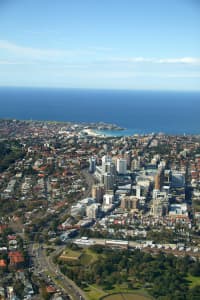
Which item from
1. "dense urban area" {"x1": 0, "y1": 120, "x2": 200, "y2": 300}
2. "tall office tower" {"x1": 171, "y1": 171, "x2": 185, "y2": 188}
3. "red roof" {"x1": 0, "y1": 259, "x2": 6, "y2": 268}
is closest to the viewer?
"dense urban area" {"x1": 0, "y1": 120, "x2": 200, "y2": 300}

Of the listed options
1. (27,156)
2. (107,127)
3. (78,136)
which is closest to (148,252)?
(27,156)

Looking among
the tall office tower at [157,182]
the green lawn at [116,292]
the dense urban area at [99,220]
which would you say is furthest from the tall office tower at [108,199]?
the green lawn at [116,292]

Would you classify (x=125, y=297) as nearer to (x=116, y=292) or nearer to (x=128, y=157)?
(x=116, y=292)

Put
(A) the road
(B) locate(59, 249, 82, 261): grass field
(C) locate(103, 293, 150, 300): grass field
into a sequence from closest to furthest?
(C) locate(103, 293, 150, 300): grass field, (A) the road, (B) locate(59, 249, 82, 261): grass field

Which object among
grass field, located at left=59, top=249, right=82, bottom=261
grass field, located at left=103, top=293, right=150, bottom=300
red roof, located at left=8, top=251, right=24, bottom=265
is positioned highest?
red roof, located at left=8, top=251, right=24, bottom=265

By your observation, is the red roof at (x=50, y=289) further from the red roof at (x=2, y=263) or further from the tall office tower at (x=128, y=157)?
the tall office tower at (x=128, y=157)

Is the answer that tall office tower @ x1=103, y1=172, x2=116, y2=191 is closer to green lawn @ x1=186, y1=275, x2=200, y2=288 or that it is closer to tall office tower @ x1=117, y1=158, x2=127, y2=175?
tall office tower @ x1=117, y1=158, x2=127, y2=175

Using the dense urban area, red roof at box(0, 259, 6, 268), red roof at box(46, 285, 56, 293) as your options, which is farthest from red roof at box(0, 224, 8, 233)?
red roof at box(46, 285, 56, 293)

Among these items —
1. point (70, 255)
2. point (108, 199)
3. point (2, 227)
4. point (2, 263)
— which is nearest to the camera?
point (2, 263)

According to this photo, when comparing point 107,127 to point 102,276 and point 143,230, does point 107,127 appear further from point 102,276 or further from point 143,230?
point 102,276

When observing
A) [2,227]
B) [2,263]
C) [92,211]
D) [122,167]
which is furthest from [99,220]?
[122,167]
